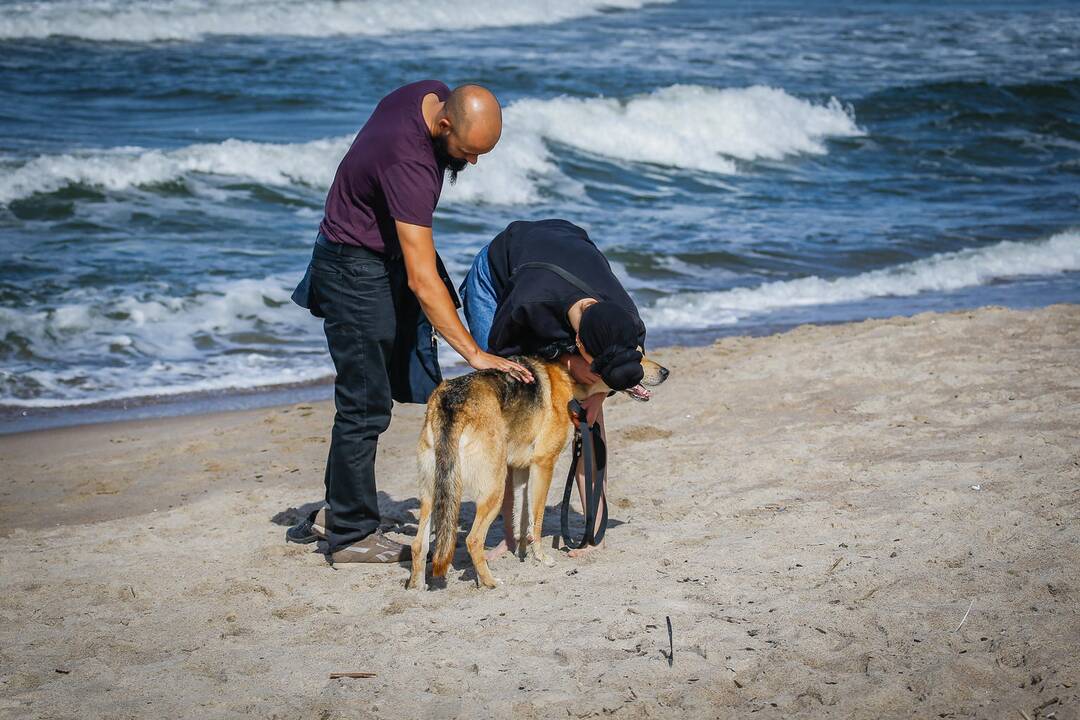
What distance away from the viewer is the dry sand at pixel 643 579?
12.0 feet

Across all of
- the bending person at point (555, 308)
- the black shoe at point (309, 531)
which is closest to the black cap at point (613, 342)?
the bending person at point (555, 308)

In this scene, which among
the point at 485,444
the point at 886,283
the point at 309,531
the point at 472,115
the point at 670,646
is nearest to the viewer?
the point at 670,646

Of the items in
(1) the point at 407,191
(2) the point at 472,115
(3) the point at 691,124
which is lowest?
(3) the point at 691,124

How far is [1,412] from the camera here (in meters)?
7.86

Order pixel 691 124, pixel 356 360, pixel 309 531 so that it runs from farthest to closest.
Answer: pixel 691 124
pixel 309 531
pixel 356 360

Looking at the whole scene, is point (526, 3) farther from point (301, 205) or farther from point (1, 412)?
point (1, 412)

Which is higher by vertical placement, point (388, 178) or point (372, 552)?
point (388, 178)

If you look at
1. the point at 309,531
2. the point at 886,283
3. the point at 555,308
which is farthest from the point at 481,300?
the point at 886,283

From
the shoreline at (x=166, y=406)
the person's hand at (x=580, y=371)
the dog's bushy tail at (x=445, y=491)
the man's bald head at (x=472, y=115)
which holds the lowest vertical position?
the shoreline at (x=166, y=406)

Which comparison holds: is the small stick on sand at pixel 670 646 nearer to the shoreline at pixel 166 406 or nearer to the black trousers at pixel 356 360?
the black trousers at pixel 356 360

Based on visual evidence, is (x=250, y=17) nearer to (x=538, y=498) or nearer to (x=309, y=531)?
(x=309, y=531)

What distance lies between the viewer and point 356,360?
4730 millimetres

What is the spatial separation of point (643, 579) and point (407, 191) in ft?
6.55

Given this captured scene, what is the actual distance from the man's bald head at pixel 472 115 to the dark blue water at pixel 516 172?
4.97 meters
